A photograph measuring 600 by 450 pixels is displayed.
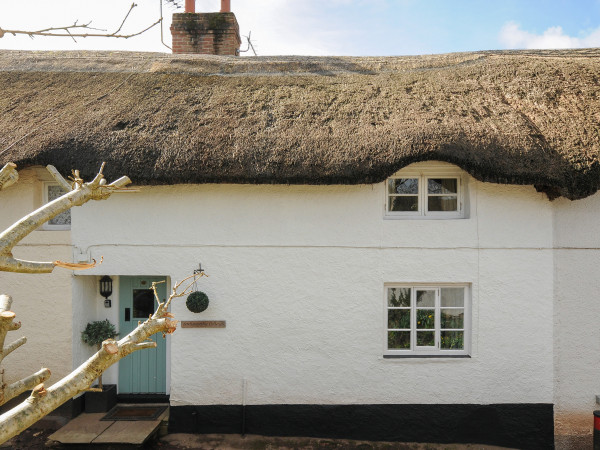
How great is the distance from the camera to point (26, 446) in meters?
5.57

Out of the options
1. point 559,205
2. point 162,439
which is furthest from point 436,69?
point 162,439

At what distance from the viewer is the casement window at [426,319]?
19.7 feet

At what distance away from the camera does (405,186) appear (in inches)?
245

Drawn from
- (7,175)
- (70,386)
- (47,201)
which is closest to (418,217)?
(70,386)

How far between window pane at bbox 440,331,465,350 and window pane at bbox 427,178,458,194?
1953 mm

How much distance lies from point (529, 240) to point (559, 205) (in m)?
0.61

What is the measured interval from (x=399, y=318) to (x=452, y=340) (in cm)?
77

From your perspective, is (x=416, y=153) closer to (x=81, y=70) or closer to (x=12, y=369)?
(x=81, y=70)

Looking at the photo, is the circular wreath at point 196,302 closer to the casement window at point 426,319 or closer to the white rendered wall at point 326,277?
the white rendered wall at point 326,277

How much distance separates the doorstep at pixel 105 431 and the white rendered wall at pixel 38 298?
72 cm

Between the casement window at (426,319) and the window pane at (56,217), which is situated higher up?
the window pane at (56,217)

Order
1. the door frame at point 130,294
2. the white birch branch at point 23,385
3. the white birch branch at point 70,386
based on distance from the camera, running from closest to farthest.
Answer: the white birch branch at point 70,386 → the white birch branch at point 23,385 → the door frame at point 130,294

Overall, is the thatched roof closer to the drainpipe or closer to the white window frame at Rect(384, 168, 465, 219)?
the white window frame at Rect(384, 168, 465, 219)

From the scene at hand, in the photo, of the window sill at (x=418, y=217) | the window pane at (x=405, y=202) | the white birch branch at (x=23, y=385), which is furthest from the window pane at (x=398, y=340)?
the white birch branch at (x=23, y=385)
